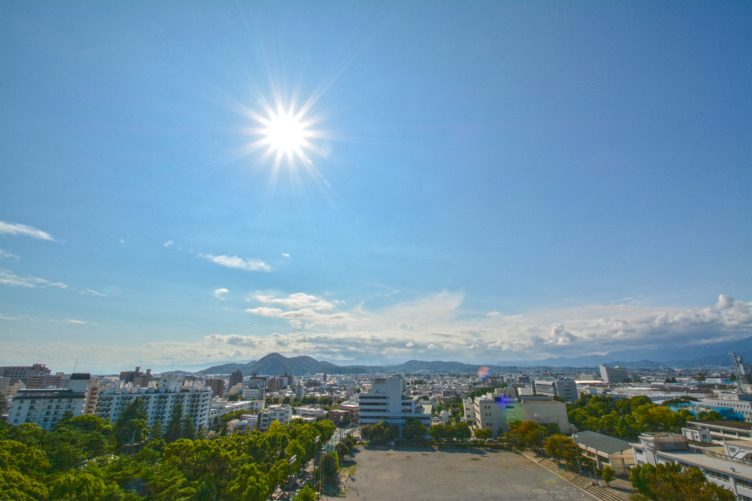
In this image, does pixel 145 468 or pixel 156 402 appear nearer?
pixel 145 468

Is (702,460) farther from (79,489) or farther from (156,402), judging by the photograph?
(156,402)

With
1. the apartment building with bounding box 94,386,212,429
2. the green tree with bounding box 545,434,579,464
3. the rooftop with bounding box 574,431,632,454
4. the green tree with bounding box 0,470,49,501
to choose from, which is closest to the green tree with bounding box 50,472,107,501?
the green tree with bounding box 0,470,49,501

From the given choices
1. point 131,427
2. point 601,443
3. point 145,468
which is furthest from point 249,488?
point 601,443

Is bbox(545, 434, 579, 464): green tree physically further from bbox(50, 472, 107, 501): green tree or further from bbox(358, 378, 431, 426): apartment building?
bbox(50, 472, 107, 501): green tree

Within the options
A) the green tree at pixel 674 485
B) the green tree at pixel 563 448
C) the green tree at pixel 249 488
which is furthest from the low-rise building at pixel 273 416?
the green tree at pixel 674 485

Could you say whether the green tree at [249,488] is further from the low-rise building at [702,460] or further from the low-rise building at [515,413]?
the low-rise building at [515,413]
